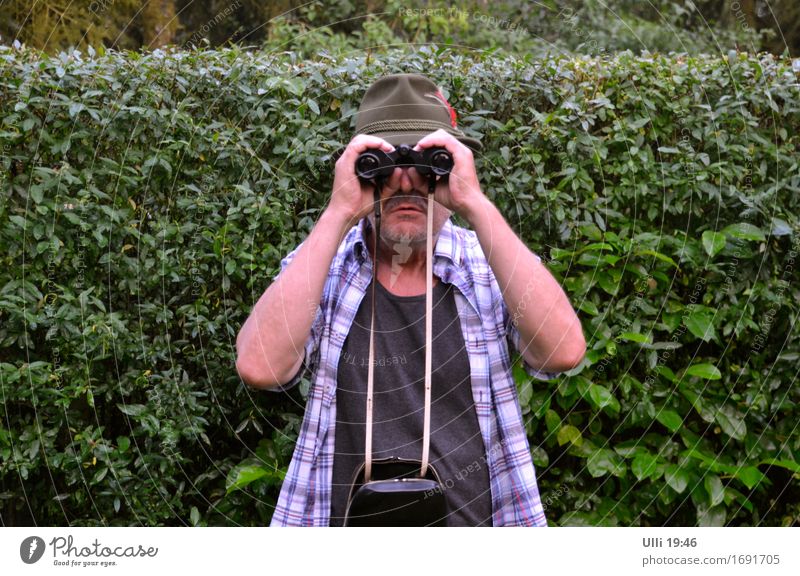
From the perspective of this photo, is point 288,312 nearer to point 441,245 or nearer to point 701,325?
point 441,245

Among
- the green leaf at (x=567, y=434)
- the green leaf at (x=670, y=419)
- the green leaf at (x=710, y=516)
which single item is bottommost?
the green leaf at (x=710, y=516)

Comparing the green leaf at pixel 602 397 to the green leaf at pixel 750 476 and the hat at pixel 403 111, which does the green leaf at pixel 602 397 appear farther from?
the hat at pixel 403 111

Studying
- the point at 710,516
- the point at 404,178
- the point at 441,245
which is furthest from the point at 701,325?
the point at 404,178


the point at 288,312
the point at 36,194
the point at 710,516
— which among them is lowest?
Result: the point at 710,516

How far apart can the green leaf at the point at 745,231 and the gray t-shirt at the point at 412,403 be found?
4.98ft

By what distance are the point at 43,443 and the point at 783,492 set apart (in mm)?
2955

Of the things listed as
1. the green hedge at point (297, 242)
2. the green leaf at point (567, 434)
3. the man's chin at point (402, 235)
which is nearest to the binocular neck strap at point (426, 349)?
the man's chin at point (402, 235)

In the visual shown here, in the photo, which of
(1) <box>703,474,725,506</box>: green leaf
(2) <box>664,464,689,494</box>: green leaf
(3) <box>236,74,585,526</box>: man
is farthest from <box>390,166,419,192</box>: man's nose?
(1) <box>703,474,725,506</box>: green leaf

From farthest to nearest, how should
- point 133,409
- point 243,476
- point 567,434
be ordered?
point 567,434
point 133,409
point 243,476

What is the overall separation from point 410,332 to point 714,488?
65.6 inches

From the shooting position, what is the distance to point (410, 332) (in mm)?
2441

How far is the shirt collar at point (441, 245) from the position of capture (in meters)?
2.55
